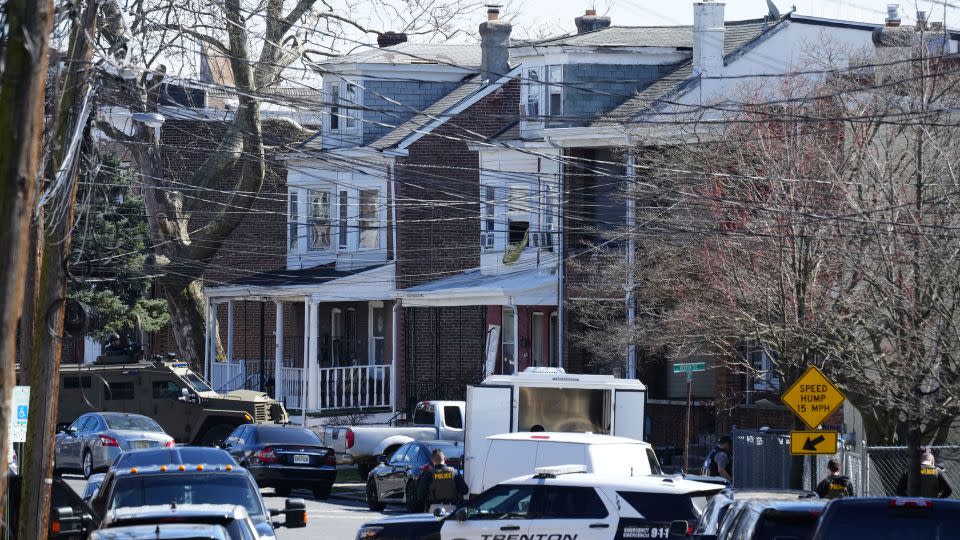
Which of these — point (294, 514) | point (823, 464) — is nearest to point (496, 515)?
point (294, 514)

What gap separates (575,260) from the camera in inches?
1463

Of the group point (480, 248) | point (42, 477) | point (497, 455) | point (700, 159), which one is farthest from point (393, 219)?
point (42, 477)

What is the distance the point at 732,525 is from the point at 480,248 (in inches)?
1137

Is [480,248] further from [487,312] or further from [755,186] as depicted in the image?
[755,186]

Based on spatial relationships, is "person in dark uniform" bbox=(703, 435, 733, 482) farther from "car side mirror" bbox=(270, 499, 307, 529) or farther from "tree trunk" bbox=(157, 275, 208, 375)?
"tree trunk" bbox=(157, 275, 208, 375)

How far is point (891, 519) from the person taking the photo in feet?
38.4

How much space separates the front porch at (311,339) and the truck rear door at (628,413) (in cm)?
1704

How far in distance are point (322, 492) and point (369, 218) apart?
14441 mm

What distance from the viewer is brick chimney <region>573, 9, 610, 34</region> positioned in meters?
44.5

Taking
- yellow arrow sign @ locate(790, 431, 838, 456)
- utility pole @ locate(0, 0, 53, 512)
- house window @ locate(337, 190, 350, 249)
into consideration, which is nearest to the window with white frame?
house window @ locate(337, 190, 350, 249)

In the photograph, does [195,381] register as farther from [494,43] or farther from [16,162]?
[16,162]

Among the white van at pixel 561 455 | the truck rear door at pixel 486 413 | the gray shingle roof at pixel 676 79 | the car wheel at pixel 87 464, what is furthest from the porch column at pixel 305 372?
the white van at pixel 561 455

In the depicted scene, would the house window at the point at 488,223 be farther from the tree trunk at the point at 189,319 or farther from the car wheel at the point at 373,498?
the car wheel at the point at 373,498

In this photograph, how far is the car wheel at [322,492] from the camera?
3064 centimetres
